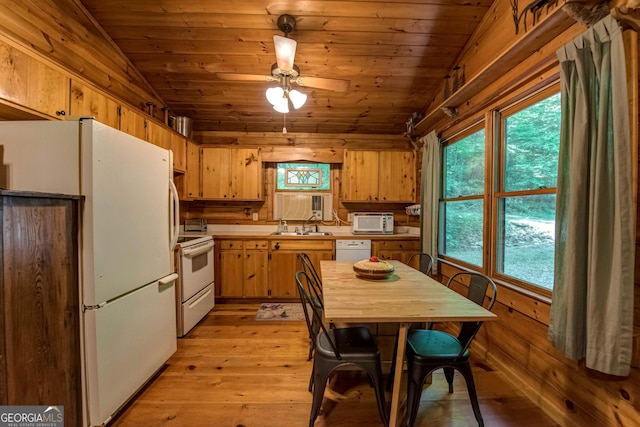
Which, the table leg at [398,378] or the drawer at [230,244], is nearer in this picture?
the table leg at [398,378]

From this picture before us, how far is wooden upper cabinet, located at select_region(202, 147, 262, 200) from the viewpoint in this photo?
150 inches

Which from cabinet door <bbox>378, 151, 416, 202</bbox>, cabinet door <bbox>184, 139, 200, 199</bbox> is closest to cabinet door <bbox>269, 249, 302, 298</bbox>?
cabinet door <bbox>184, 139, 200, 199</bbox>

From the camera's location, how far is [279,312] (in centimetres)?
337

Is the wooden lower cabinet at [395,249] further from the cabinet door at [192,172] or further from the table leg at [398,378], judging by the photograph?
the cabinet door at [192,172]

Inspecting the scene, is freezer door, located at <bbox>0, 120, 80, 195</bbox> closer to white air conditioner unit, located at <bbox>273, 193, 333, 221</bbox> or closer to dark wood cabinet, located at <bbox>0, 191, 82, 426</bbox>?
dark wood cabinet, located at <bbox>0, 191, 82, 426</bbox>

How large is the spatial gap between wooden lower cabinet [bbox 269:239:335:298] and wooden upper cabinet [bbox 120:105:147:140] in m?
1.87

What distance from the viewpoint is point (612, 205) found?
137 cm

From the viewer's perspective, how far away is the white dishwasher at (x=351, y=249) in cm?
367

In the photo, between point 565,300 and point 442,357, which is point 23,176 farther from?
point 565,300

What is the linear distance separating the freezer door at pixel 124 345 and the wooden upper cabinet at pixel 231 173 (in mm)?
1898

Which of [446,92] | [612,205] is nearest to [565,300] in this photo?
[612,205]

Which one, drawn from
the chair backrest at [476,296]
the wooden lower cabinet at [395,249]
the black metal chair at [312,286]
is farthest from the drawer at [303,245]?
the chair backrest at [476,296]

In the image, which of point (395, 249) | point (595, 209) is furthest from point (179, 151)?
point (595, 209)

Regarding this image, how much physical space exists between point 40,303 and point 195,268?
5.40 feet
